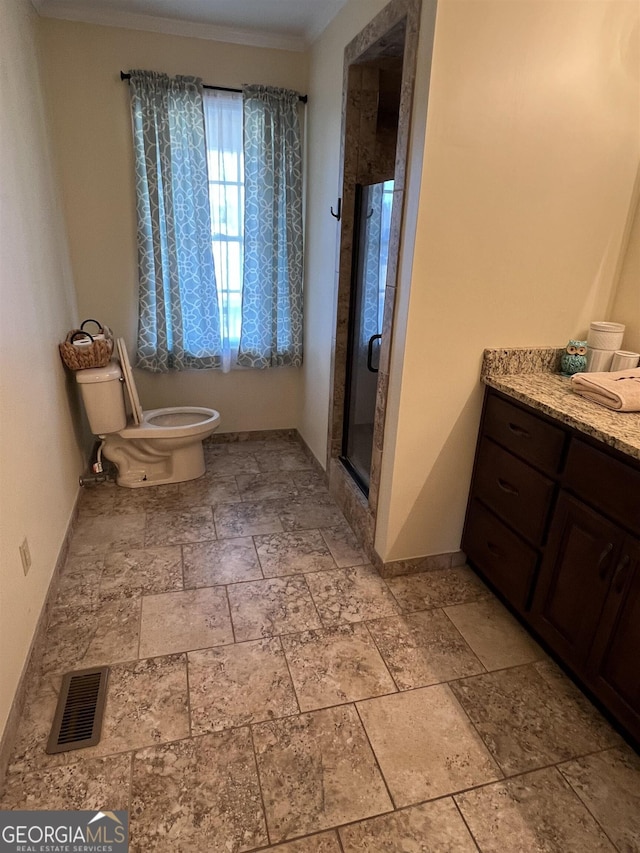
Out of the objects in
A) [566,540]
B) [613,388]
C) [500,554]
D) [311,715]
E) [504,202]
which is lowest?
[311,715]

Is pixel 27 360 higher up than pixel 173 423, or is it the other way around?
pixel 27 360

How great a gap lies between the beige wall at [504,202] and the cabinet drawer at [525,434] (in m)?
0.12

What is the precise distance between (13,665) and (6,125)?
191 centimetres

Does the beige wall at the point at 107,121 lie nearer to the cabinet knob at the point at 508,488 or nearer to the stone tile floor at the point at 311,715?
the stone tile floor at the point at 311,715

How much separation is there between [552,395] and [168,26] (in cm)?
287

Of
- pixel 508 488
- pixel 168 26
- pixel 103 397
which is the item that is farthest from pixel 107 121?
pixel 508 488

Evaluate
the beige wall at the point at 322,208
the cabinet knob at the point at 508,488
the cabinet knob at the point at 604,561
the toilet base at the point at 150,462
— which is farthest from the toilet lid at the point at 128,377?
the cabinet knob at the point at 604,561

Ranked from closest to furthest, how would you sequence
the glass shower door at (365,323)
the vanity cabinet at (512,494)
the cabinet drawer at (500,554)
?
the vanity cabinet at (512,494)
the cabinet drawer at (500,554)
the glass shower door at (365,323)

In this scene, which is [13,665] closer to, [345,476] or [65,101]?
[345,476]

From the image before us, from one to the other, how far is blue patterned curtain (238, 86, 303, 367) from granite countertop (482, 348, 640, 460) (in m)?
1.72

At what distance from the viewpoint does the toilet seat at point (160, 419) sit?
109 inches

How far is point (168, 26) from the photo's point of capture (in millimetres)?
2779

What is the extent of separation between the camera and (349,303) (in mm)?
2723

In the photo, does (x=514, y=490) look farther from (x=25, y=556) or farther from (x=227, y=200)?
(x=227, y=200)
